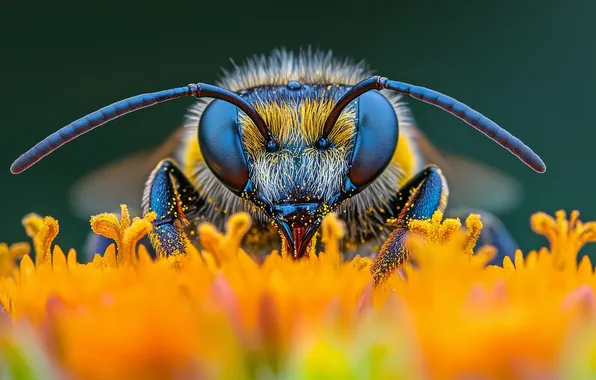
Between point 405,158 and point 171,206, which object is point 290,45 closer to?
point 405,158

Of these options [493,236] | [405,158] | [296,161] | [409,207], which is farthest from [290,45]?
[296,161]

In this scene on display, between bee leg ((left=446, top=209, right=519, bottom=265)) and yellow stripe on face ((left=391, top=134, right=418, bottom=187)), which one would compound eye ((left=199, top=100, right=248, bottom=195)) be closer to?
yellow stripe on face ((left=391, top=134, right=418, bottom=187))

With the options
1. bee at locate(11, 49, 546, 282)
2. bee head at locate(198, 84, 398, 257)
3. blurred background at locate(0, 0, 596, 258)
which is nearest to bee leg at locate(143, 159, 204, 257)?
bee at locate(11, 49, 546, 282)

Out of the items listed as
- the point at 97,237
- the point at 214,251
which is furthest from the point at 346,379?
the point at 97,237

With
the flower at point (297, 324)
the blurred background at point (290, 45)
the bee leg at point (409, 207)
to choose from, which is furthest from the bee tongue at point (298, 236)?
the blurred background at point (290, 45)

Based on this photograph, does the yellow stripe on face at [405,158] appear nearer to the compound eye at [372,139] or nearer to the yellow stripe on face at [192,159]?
the compound eye at [372,139]

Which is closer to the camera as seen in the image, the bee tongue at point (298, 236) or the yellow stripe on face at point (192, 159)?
the bee tongue at point (298, 236)

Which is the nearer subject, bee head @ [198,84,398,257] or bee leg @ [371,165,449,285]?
bee leg @ [371,165,449,285]

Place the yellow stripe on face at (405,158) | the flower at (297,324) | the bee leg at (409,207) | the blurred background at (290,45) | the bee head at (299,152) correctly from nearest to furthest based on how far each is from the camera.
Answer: the flower at (297,324)
the bee leg at (409,207)
the bee head at (299,152)
the yellow stripe on face at (405,158)
the blurred background at (290,45)
